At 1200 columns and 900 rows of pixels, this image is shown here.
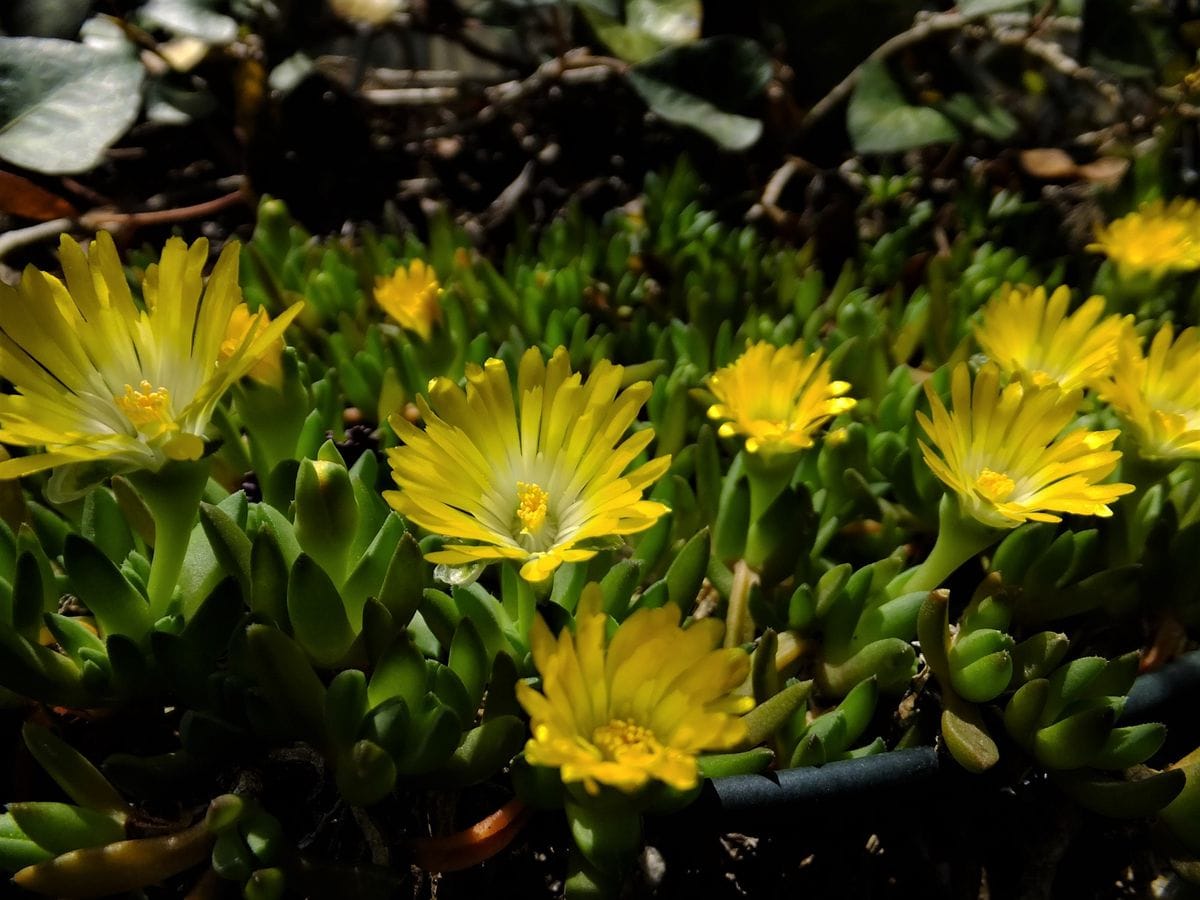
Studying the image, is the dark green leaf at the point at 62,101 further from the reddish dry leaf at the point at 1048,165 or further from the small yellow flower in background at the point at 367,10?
the reddish dry leaf at the point at 1048,165

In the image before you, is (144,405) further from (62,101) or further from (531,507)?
(62,101)

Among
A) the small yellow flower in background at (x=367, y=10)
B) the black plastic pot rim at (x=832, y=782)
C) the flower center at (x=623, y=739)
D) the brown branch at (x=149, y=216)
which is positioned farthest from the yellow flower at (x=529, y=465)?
the small yellow flower in background at (x=367, y=10)

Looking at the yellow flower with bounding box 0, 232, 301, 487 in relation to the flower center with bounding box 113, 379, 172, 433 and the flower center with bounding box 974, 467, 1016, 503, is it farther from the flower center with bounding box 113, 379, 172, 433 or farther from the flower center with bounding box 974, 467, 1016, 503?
the flower center with bounding box 974, 467, 1016, 503

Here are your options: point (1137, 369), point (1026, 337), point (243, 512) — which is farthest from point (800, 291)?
point (243, 512)

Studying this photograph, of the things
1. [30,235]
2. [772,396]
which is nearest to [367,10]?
[30,235]

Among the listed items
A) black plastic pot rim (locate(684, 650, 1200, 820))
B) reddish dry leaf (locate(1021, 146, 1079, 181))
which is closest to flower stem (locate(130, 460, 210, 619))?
black plastic pot rim (locate(684, 650, 1200, 820))
